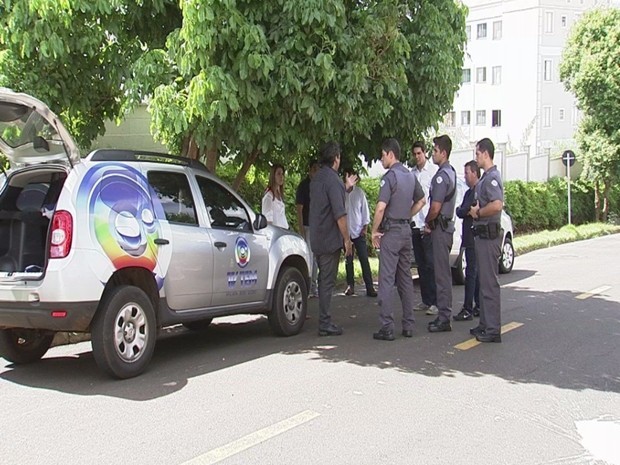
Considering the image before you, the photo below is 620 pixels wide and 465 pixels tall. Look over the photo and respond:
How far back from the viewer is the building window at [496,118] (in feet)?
178

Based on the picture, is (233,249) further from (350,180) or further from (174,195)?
(350,180)

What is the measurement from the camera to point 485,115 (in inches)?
2144

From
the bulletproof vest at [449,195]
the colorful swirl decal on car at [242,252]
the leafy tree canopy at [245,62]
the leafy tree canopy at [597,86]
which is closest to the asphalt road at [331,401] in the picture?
the colorful swirl decal on car at [242,252]

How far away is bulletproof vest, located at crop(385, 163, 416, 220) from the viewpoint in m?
7.95

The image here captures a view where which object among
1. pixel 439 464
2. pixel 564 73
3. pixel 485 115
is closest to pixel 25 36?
pixel 439 464

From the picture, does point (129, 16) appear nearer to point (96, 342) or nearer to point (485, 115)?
point (96, 342)

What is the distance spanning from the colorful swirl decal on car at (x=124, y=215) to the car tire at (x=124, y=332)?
0.91 ft

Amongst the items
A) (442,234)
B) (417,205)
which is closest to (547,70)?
(442,234)

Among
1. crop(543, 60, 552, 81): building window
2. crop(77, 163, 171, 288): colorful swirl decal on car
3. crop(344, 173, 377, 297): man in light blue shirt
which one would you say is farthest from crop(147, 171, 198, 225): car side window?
crop(543, 60, 552, 81): building window

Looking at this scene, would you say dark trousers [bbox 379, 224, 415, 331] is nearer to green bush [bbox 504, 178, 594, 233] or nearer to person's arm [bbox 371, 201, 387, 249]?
person's arm [bbox 371, 201, 387, 249]

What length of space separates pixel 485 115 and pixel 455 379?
1990 inches

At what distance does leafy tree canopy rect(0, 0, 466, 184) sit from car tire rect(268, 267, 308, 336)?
1509 mm

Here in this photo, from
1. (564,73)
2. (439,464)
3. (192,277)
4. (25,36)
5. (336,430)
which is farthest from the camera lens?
(564,73)

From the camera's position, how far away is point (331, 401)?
572 cm
